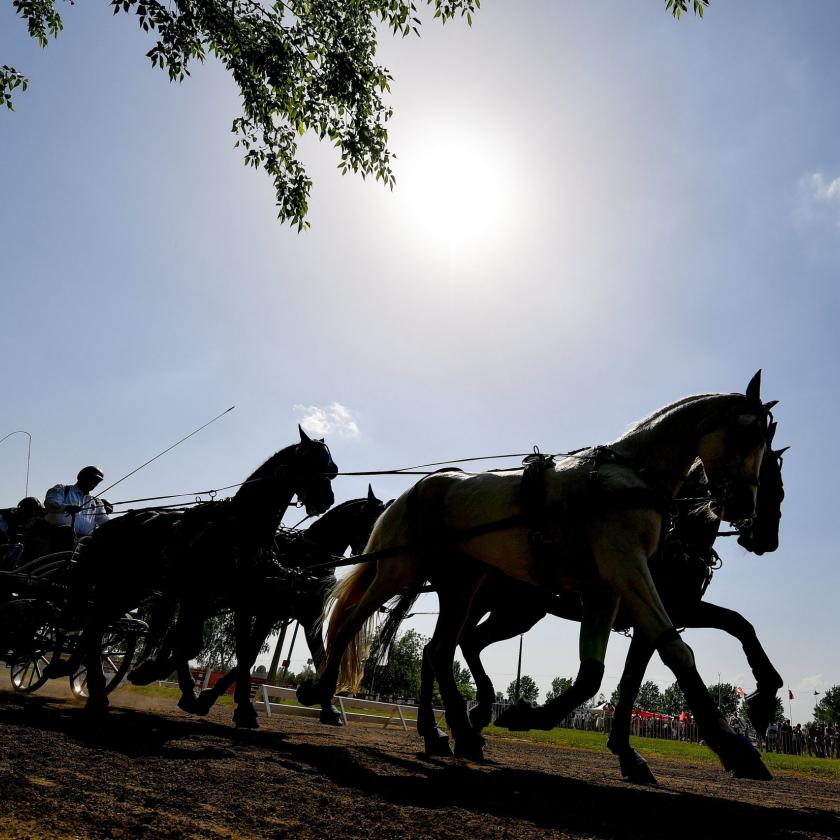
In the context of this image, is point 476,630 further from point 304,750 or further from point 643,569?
point 643,569

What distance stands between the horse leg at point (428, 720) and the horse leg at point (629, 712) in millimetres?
1588

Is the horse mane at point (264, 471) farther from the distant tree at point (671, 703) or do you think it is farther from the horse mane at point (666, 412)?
the distant tree at point (671, 703)

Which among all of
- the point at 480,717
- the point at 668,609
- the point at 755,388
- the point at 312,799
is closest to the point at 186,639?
the point at 480,717

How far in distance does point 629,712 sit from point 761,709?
121 cm

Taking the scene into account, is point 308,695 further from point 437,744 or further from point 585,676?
point 585,676

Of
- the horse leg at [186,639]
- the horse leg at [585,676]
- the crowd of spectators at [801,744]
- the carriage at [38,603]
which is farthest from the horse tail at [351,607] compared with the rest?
the crowd of spectators at [801,744]

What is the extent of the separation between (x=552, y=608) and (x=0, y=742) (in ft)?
19.9

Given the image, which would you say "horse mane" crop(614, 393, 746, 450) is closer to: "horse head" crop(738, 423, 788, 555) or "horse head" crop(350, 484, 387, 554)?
"horse head" crop(738, 423, 788, 555)

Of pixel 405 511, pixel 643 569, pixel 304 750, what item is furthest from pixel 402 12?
pixel 304 750

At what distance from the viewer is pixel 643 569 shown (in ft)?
15.0

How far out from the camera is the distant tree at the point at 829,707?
10588cm

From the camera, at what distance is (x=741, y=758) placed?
383 centimetres

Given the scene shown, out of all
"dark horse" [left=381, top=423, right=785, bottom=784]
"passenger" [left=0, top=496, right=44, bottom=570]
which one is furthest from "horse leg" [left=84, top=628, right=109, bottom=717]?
"dark horse" [left=381, top=423, right=785, bottom=784]

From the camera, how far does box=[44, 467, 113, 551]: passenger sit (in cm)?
955
